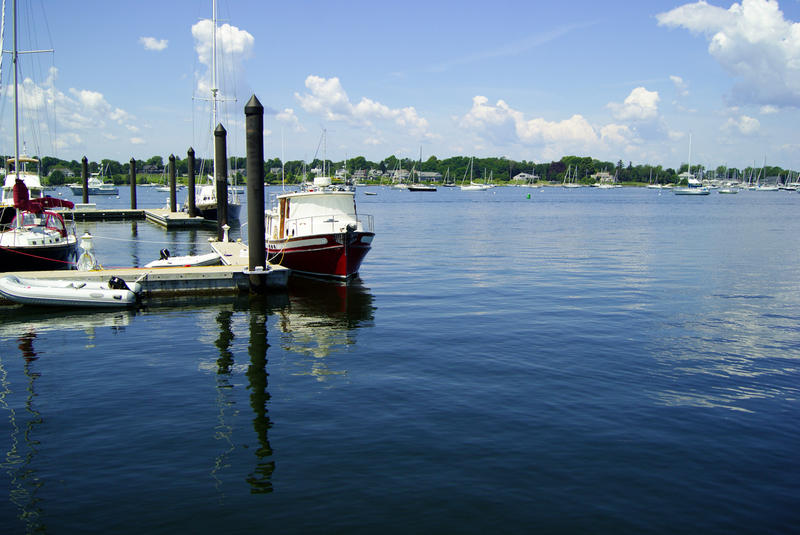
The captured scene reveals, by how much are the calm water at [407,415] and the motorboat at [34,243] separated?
20.4 ft

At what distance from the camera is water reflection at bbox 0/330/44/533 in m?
8.39

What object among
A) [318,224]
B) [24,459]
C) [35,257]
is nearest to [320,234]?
[318,224]

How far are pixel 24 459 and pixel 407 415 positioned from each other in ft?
21.1

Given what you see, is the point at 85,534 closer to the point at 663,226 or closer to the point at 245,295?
the point at 245,295

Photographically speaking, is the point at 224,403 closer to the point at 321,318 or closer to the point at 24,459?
the point at 24,459

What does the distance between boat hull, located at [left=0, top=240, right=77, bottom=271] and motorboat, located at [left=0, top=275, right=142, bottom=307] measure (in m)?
4.43

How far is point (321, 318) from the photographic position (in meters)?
21.4

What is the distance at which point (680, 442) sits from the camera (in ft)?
35.4

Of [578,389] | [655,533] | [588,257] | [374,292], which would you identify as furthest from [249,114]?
[588,257]

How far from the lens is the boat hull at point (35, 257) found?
25.6 meters

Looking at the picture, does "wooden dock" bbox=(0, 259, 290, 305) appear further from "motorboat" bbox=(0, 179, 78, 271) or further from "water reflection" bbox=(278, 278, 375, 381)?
"motorboat" bbox=(0, 179, 78, 271)

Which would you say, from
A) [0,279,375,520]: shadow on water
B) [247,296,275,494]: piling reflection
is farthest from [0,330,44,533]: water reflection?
[247,296,275,494]: piling reflection

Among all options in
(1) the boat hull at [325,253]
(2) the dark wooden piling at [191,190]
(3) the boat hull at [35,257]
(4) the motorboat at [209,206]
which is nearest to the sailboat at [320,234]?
(1) the boat hull at [325,253]

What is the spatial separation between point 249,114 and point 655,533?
1978 cm
